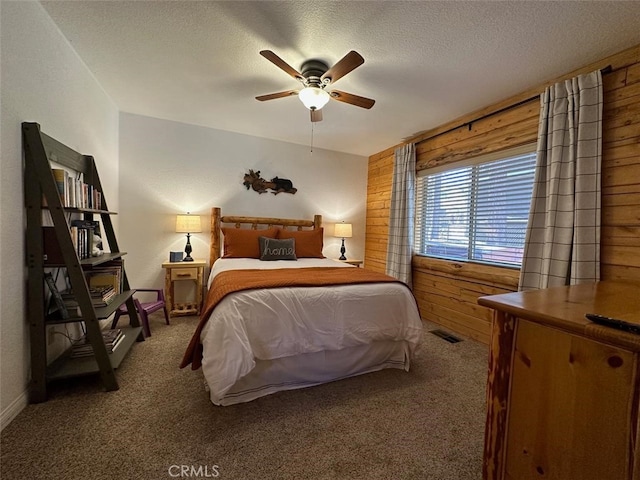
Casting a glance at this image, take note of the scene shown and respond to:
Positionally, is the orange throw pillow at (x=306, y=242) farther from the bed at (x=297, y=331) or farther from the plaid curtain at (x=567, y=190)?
the plaid curtain at (x=567, y=190)

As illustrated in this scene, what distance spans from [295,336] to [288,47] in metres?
2.02

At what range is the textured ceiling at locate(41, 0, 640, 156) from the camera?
1.62m

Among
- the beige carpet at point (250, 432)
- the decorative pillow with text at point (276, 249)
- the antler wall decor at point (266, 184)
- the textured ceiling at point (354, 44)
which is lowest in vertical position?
the beige carpet at point (250, 432)

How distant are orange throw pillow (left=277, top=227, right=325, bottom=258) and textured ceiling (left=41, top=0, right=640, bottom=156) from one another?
5.09 ft

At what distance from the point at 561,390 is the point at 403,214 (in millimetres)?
3018

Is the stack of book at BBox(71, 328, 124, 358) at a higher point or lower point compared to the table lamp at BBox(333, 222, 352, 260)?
lower

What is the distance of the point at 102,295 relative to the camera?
2.00 m

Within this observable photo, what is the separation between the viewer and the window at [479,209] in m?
2.52

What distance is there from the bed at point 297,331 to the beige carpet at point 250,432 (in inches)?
4.9

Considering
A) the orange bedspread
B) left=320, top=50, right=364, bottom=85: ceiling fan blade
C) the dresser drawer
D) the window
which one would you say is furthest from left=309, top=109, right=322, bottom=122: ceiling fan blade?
the dresser drawer

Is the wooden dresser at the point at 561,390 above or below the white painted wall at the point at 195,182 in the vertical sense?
below

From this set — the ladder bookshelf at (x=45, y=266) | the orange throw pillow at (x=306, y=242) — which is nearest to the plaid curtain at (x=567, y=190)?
the orange throw pillow at (x=306, y=242)

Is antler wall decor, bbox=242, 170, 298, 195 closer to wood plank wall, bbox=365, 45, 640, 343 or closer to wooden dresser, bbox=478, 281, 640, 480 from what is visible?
wood plank wall, bbox=365, 45, 640, 343

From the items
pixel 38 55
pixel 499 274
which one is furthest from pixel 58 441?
pixel 499 274
